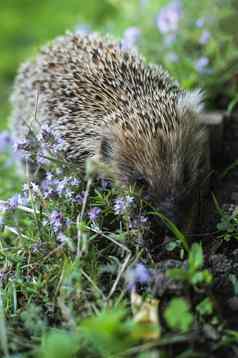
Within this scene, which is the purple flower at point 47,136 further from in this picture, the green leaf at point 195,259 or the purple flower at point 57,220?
the green leaf at point 195,259

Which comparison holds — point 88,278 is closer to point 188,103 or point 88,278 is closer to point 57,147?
point 57,147

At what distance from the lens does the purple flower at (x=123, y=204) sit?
2871 mm

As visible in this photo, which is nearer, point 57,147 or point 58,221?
point 58,221

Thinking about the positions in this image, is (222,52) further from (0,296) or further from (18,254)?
(0,296)

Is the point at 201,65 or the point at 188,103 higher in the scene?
the point at 201,65

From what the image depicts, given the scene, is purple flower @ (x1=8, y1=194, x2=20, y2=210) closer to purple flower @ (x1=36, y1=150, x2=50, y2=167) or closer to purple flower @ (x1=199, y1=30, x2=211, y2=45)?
purple flower @ (x1=36, y1=150, x2=50, y2=167)

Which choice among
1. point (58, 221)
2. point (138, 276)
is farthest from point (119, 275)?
point (58, 221)

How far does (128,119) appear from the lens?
3385mm

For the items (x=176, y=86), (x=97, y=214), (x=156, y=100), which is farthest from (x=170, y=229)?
(x=176, y=86)

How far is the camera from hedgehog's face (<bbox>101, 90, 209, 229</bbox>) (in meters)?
3.14

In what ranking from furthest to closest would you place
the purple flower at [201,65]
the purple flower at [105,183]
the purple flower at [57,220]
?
the purple flower at [201,65], the purple flower at [105,183], the purple flower at [57,220]

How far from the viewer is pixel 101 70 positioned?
385 centimetres

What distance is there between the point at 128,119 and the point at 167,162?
1.25 ft

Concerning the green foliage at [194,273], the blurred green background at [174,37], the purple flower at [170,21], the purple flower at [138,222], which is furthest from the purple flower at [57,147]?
the purple flower at [170,21]
